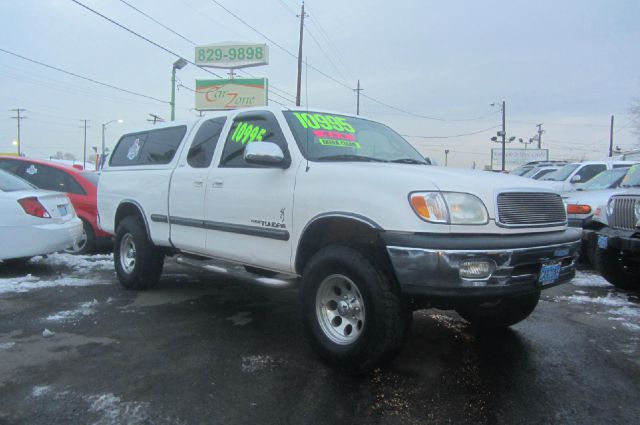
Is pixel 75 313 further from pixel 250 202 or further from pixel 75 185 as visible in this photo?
pixel 75 185

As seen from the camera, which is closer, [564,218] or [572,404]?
[572,404]

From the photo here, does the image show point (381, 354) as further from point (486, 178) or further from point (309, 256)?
point (486, 178)

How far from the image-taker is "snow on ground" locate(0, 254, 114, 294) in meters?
6.36

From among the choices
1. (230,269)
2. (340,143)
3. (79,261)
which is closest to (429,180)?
(340,143)

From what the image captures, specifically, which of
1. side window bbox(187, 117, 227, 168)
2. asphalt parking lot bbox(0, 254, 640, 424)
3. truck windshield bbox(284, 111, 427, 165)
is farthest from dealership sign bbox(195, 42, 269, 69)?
truck windshield bbox(284, 111, 427, 165)

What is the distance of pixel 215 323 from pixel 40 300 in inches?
87.8

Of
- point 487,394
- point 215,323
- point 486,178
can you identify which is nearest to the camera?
point 487,394

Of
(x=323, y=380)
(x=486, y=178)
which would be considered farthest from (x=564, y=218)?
(x=323, y=380)

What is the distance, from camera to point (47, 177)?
9164mm

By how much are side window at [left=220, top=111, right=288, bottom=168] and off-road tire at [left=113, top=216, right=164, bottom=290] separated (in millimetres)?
1756

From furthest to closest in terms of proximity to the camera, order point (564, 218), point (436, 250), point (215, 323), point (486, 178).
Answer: point (215, 323) < point (564, 218) < point (486, 178) < point (436, 250)

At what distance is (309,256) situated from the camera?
162 inches

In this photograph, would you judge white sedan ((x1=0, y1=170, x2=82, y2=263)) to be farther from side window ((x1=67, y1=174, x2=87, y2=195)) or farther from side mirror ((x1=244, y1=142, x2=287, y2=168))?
side mirror ((x1=244, y1=142, x2=287, y2=168))

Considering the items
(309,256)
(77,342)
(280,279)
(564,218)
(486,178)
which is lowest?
(77,342)
